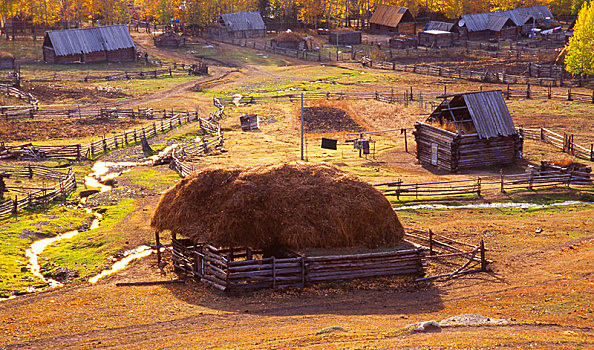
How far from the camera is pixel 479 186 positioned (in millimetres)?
34531

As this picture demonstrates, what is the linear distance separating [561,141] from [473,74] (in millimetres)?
32026

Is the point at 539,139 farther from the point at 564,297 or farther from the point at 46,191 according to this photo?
the point at 46,191

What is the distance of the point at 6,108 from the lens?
199 ft

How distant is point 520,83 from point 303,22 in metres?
50.6

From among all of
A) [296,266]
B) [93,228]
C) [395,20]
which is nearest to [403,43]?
[395,20]

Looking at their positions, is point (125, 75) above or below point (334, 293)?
above

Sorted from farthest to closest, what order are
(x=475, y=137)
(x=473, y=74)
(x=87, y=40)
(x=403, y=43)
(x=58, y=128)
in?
(x=403, y=43) → (x=87, y=40) → (x=473, y=74) → (x=58, y=128) → (x=475, y=137)

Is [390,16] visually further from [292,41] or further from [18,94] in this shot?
[18,94]

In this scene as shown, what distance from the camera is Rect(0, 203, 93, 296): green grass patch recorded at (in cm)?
2514

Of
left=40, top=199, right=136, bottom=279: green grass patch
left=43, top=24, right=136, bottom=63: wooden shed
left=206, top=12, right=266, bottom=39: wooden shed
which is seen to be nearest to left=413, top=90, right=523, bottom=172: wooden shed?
left=40, top=199, right=136, bottom=279: green grass patch

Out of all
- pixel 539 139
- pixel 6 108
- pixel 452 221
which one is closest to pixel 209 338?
pixel 452 221

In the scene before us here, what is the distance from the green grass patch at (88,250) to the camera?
26.7 meters

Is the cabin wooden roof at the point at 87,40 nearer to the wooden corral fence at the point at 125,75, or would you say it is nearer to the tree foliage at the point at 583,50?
the wooden corral fence at the point at 125,75

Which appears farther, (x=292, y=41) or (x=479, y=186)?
(x=292, y=41)
